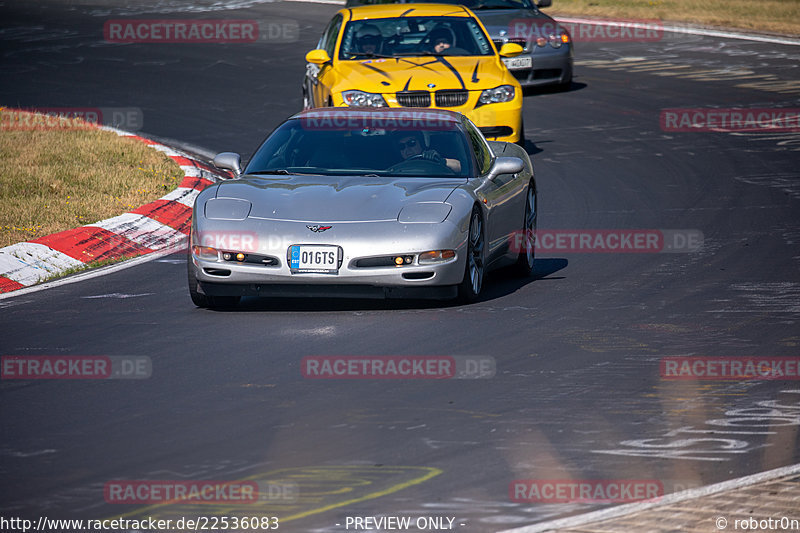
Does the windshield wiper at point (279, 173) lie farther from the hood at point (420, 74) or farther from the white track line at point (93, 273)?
the hood at point (420, 74)

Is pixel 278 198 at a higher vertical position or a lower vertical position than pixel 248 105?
higher

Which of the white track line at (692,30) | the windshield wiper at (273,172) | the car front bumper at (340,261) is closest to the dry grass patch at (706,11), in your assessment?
the white track line at (692,30)

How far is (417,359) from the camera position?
25.8 feet

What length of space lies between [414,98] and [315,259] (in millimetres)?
6887

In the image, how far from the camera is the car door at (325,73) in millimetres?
16156

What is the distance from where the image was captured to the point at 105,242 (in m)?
12.0

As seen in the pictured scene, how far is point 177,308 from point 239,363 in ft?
6.17

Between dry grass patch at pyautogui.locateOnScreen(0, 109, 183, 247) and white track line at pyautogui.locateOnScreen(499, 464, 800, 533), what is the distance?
7430 mm

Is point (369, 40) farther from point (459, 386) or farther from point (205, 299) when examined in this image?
point (459, 386)

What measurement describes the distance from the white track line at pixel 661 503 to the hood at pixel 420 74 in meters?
10.2

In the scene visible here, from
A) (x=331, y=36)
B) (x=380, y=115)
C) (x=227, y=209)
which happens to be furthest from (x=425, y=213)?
(x=331, y=36)

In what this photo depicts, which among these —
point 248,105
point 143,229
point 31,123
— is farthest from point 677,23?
point 143,229

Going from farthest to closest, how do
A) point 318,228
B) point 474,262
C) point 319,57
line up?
1. point 319,57
2. point 474,262
3. point 318,228

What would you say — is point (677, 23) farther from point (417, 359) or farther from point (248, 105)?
point (417, 359)
